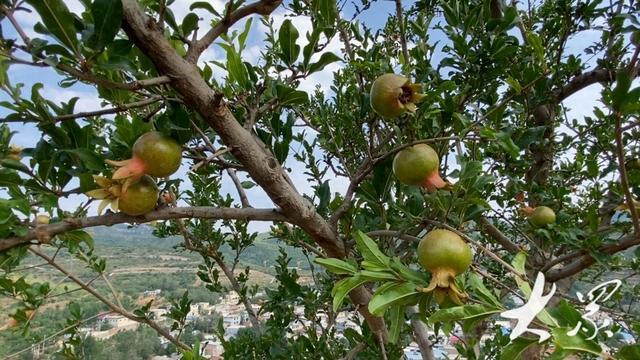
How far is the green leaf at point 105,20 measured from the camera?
0.69m

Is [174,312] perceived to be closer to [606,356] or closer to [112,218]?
[112,218]

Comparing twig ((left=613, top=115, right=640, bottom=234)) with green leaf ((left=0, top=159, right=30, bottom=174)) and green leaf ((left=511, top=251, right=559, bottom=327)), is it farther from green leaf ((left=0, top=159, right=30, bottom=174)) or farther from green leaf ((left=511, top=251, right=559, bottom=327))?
green leaf ((left=0, top=159, right=30, bottom=174))

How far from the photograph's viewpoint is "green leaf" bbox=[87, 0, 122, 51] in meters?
0.69

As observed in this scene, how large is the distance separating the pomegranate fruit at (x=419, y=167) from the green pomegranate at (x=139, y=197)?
→ 56cm

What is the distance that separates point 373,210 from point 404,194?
12 centimetres

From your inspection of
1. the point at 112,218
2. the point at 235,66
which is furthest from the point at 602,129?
the point at 112,218

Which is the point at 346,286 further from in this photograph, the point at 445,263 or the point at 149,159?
the point at 149,159

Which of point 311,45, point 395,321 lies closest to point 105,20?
point 311,45

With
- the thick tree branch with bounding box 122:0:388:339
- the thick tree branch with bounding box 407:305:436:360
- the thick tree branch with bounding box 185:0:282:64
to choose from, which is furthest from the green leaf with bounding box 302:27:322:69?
the thick tree branch with bounding box 407:305:436:360

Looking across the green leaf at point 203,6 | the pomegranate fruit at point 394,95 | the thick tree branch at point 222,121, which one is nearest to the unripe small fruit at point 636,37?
the pomegranate fruit at point 394,95

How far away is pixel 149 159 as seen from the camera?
2.85 ft

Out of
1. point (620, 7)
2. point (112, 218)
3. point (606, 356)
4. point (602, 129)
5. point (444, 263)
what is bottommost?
point (606, 356)

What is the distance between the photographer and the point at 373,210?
137 cm

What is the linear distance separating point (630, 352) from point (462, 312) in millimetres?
234
